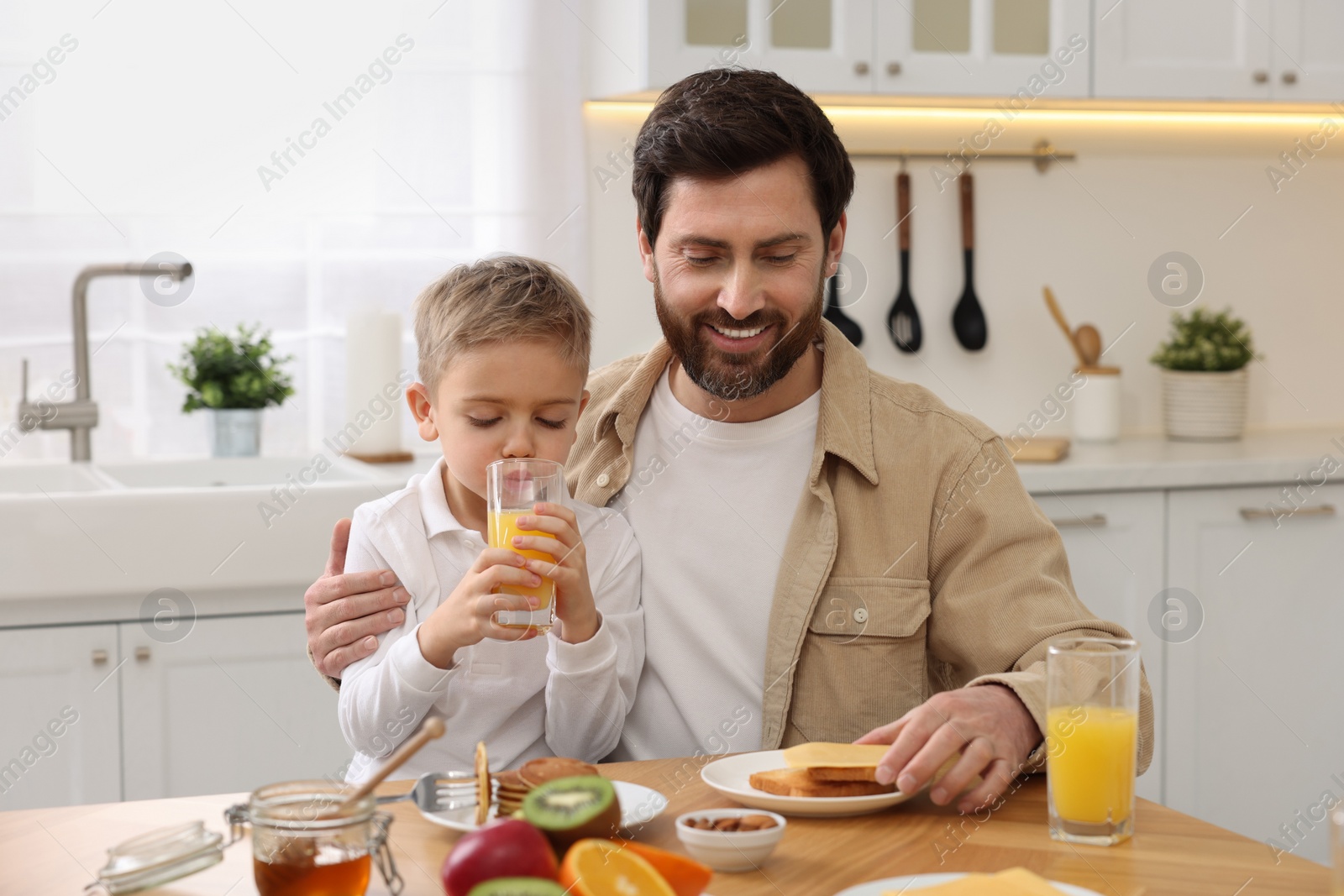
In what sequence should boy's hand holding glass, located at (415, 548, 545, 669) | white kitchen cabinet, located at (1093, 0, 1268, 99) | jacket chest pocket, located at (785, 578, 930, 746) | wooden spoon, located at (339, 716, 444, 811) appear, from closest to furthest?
1. wooden spoon, located at (339, 716, 444, 811)
2. boy's hand holding glass, located at (415, 548, 545, 669)
3. jacket chest pocket, located at (785, 578, 930, 746)
4. white kitchen cabinet, located at (1093, 0, 1268, 99)

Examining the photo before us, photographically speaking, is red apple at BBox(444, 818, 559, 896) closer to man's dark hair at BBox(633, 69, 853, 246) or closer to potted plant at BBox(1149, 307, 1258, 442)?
man's dark hair at BBox(633, 69, 853, 246)

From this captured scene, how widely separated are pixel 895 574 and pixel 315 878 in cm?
89

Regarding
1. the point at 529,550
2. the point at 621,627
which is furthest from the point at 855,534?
the point at 529,550

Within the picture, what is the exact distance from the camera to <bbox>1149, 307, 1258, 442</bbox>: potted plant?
3.20 metres

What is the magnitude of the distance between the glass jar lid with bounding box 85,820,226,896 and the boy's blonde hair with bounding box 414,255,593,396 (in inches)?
23.8

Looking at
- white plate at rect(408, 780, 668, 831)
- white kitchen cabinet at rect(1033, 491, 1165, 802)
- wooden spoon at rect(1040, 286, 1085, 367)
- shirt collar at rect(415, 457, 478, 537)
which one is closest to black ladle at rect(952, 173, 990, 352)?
wooden spoon at rect(1040, 286, 1085, 367)

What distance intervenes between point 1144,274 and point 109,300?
250 centimetres

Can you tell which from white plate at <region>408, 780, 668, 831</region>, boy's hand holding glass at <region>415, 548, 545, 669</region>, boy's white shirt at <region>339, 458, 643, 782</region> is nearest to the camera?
white plate at <region>408, 780, 668, 831</region>

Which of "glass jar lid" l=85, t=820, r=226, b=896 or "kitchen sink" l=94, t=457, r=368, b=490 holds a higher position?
"kitchen sink" l=94, t=457, r=368, b=490

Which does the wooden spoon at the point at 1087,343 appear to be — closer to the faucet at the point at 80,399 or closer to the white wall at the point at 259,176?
the white wall at the point at 259,176

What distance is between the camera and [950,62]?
290 centimetres

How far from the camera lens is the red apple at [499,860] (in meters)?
0.83

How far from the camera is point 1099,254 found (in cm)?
339

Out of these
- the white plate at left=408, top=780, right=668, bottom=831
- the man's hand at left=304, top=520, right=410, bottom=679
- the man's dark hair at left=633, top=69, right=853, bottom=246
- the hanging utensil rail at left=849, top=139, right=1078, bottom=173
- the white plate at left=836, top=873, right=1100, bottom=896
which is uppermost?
the hanging utensil rail at left=849, top=139, right=1078, bottom=173
